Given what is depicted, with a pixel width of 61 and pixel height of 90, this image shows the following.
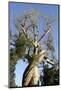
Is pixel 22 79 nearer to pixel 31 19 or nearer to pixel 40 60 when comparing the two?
pixel 40 60

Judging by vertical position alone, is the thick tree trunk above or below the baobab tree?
below

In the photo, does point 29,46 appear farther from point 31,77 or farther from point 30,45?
point 31,77

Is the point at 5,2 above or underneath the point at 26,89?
above

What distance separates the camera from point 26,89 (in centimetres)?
259

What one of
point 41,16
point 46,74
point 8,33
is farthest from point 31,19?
point 46,74

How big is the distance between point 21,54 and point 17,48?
7cm

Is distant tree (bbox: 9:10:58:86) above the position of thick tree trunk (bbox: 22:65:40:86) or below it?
above

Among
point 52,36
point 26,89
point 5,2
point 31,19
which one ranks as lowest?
point 26,89

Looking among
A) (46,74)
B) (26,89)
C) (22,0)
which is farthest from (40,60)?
(22,0)

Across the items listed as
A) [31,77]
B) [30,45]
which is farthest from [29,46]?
[31,77]

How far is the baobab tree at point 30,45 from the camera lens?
2.59 m

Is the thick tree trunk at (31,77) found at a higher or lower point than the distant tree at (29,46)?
lower

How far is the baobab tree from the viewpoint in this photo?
8.50ft

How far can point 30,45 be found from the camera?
2617 mm
